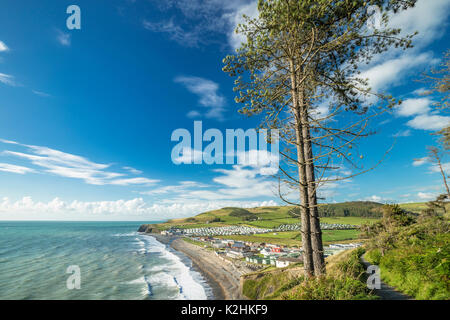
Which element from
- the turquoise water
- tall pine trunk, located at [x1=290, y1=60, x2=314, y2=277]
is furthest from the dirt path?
the turquoise water

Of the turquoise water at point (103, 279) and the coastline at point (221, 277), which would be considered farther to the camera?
the coastline at point (221, 277)

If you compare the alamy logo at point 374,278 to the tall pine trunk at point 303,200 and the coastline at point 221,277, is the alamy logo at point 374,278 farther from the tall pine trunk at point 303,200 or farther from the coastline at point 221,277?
the coastline at point 221,277

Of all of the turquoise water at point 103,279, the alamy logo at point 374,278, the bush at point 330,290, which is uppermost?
the bush at point 330,290

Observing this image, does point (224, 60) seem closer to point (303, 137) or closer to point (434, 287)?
point (303, 137)

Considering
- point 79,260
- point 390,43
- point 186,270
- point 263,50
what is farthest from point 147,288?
point 390,43

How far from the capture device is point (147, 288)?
27.5 m

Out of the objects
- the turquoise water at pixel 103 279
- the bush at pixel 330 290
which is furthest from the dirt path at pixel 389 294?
the turquoise water at pixel 103 279

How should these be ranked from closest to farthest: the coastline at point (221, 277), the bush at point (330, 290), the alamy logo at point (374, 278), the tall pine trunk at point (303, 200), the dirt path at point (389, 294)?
1. the bush at point (330, 290)
2. the tall pine trunk at point (303, 200)
3. the dirt path at point (389, 294)
4. the alamy logo at point (374, 278)
5. the coastline at point (221, 277)

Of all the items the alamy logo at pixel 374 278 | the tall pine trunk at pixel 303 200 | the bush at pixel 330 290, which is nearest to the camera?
the bush at pixel 330 290

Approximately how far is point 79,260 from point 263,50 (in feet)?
186

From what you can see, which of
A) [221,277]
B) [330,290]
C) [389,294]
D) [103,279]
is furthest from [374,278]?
[103,279]

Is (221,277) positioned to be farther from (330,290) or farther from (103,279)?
(330,290)

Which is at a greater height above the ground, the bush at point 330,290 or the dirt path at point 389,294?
the bush at point 330,290
